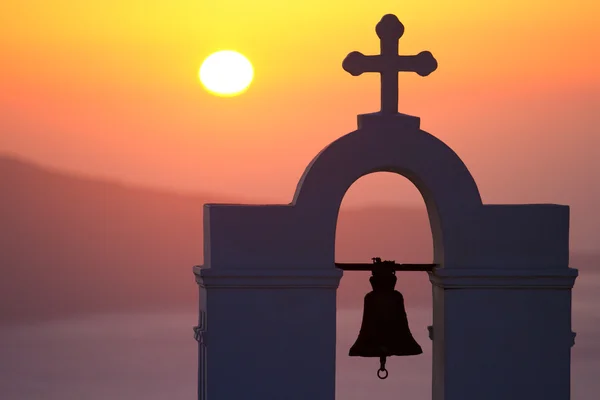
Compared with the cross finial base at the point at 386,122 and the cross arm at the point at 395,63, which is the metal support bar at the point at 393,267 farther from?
the cross arm at the point at 395,63

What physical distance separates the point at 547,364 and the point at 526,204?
4.36ft

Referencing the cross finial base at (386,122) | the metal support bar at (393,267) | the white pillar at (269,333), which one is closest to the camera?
the white pillar at (269,333)

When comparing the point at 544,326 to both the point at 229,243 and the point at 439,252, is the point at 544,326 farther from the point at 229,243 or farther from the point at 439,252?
the point at 229,243

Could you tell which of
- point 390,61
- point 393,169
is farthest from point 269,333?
point 390,61

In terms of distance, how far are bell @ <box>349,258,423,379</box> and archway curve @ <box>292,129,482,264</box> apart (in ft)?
1.74

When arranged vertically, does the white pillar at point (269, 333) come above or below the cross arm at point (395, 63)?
below

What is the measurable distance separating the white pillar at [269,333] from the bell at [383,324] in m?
0.51

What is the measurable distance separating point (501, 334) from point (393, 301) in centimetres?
93

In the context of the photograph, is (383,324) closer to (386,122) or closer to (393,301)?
(393,301)

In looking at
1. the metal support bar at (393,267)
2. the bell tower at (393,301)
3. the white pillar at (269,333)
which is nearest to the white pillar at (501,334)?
the bell tower at (393,301)

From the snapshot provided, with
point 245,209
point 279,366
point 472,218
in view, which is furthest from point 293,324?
point 472,218

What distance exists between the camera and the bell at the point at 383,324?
8.77 meters

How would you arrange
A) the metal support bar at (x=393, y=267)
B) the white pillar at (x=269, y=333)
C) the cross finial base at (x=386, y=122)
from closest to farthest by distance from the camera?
the white pillar at (x=269, y=333)
the cross finial base at (x=386, y=122)
the metal support bar at (x=393, y=267)

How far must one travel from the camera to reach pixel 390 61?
872cm
